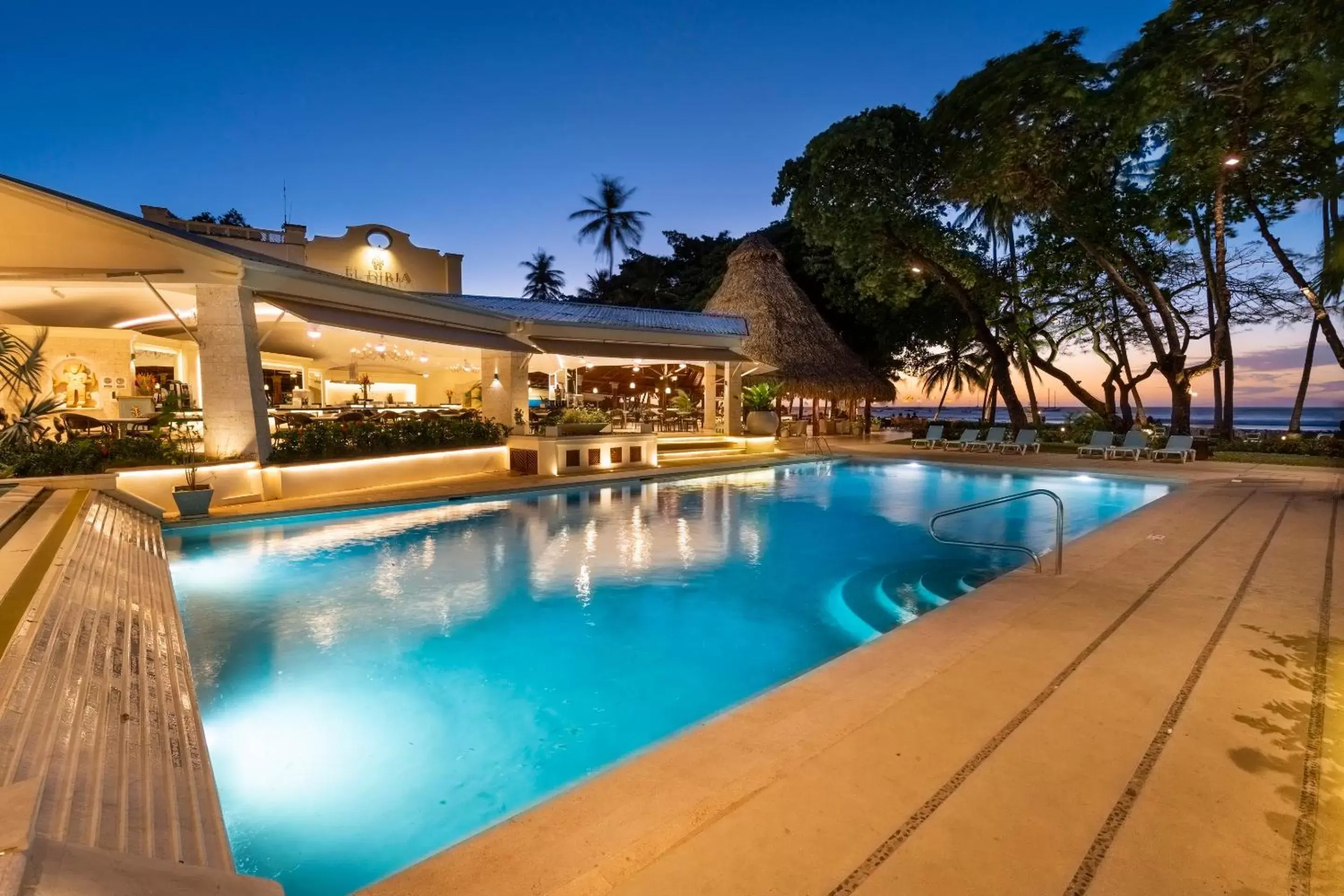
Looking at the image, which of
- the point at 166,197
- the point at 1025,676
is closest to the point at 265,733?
the point at 1025,676

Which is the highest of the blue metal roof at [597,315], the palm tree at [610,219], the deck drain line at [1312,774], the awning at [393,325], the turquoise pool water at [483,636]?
the palm tree at [610,219]

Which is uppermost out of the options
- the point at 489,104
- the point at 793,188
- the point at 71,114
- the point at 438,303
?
the point at 71,114

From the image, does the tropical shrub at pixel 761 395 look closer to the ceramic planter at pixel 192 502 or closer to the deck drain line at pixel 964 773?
the ceramic planter at pixel 192 502

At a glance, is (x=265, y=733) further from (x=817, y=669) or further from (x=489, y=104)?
(x=489, y=104)

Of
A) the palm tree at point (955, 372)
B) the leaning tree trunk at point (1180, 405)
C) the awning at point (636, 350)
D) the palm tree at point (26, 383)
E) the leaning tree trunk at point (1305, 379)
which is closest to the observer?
the palm tree at point (26, 383)

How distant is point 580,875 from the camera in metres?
1.97

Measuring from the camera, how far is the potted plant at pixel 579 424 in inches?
562

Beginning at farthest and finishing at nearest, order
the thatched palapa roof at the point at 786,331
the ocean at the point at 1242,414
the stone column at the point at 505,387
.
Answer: the ocean at the point at 1242,414 < the thatched palapa roof at the point at 786,331 < the stone column at the point at 505,387

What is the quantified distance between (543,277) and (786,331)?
94.3 feet

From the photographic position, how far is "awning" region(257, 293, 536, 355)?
10.1 metres

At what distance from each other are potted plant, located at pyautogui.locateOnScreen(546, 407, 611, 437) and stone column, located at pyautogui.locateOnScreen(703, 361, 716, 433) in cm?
573

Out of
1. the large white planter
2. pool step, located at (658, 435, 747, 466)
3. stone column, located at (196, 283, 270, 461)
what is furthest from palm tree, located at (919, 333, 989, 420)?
stone column, located at (196, 283, 270, 461)

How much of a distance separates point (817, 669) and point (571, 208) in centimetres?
4052

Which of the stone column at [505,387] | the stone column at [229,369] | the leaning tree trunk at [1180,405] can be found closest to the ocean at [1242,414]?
the leaning tree trunk at [1180,405]
